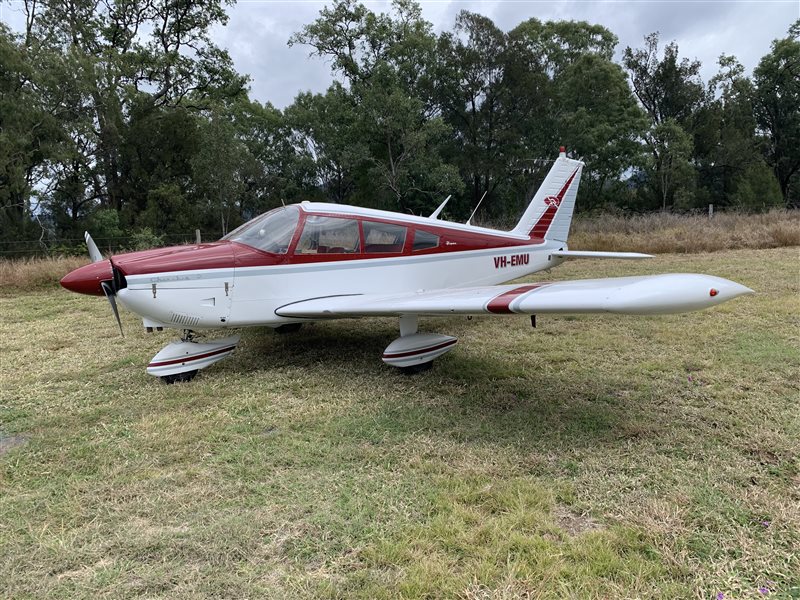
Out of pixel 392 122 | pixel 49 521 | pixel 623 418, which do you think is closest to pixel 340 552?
pixel 49 521

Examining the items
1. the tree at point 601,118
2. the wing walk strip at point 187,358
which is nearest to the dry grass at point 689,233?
the tree at point 601,118

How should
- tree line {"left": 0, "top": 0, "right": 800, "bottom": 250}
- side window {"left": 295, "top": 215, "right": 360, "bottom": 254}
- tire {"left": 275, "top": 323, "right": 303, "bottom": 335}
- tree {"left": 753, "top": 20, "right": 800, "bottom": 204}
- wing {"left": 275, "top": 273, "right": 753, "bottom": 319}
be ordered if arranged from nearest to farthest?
wing {"left": 275, "top": 273, "right": 753, "bottom": 319}, side window {"left": 295, "top": 215, "right": 360, "bottom": 254}, tire {"left": 275, "top": 323, "right": 303, "bottom": 335}, tree line {"left": 0, "top": 0, "right": 800, "bottom": 250}, tree {"left": 753, "top": 20, "right": 800, "bottom": 204}

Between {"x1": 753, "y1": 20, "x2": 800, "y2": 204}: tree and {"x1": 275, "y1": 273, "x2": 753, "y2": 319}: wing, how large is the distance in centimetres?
3871

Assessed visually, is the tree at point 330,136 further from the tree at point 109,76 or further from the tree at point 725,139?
the tree at point 725,139

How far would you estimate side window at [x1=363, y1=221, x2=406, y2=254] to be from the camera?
511 centimetres

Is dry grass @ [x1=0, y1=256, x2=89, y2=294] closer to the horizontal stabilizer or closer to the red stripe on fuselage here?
the red stripe on fuselage

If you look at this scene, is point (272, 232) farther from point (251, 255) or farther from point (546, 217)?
point (546, 217)

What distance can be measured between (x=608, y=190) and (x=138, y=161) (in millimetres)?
27550

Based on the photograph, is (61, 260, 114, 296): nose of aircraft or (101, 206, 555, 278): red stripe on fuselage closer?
(61, 260, 114, 296): nose of aircraft

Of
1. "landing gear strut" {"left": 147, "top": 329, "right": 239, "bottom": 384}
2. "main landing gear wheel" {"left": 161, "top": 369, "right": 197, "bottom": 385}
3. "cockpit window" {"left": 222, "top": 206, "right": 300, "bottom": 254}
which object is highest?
"cockpit window" {"left": 222, "top": 206, "right": 300, "bottom": 254}

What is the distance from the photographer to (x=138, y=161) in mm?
23016

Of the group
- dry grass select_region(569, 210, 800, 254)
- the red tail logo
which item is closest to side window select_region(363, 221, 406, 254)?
the red tail logo

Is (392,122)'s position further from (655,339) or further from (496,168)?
(655,339)

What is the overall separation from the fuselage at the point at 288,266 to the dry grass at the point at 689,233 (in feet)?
34.2
